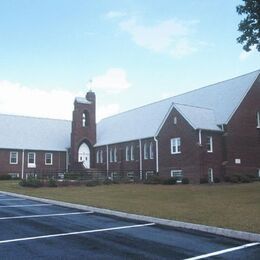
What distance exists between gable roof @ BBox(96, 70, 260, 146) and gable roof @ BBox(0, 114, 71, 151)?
5958mm

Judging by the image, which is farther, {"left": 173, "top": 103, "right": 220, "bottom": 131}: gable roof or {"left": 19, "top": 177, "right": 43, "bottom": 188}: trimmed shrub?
{"left": 173, "top": 103, "right": 220, "bottom": 131}: gable roof

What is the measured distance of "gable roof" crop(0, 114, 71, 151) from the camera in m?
59.1

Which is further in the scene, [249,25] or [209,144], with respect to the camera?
[209,144]

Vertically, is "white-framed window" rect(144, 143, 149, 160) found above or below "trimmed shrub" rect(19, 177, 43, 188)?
above

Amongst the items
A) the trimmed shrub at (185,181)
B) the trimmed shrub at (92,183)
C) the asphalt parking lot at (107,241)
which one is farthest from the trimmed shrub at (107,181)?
the asphalt parking lot at (107,241)

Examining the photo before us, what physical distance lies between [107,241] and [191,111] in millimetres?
32227

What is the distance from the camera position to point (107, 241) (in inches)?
462

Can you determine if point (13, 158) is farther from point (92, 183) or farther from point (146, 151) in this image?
point (92, 183)

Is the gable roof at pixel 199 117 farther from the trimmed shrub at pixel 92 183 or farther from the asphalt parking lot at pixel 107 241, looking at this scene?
the asphalt parking lot at pixel 107 241

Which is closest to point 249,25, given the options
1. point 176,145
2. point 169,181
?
point 169,181

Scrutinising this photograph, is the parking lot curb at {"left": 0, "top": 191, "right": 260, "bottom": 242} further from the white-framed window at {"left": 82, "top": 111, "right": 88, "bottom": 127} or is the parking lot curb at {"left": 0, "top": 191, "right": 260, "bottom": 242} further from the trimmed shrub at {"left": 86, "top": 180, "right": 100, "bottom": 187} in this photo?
the white-framed window at {"left": 82, "top": 111, "right": 88, "bottom": 127}

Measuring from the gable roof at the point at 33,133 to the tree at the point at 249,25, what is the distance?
131 ft

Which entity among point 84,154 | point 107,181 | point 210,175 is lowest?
point 107,181

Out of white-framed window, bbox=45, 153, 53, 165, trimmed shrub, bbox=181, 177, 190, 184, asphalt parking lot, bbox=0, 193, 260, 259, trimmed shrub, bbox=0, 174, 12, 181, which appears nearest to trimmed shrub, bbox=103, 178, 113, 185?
trimmed shrub, bbox=181, 177, 190, 184
